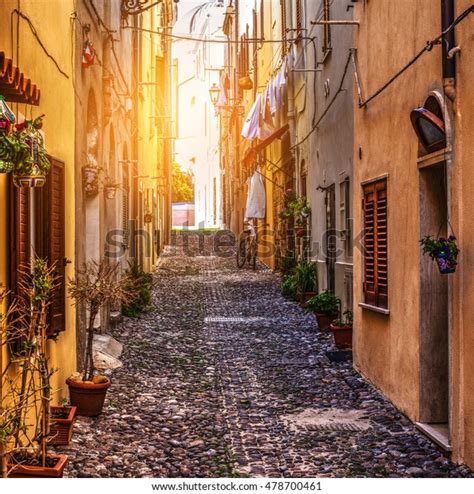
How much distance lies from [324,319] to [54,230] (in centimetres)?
567

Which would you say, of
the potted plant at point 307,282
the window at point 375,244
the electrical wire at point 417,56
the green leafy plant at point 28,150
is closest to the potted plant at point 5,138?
the green leafy plant at point 28,150

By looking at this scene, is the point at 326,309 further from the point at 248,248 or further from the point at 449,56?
the point at 248,248

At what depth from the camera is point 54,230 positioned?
21.6ft

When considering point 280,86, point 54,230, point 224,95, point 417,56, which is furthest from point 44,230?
point 224,95

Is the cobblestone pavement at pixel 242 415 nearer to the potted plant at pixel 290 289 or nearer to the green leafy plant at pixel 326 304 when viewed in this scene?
the green leafy plant at pixel 326 304

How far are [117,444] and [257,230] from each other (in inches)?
742

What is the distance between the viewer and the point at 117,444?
5871 mm

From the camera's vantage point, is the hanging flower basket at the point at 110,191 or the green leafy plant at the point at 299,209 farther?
the green leafy plant at the point at 299,209

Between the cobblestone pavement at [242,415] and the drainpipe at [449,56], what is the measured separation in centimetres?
255

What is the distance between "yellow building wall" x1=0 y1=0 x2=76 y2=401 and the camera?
5008 millimetres

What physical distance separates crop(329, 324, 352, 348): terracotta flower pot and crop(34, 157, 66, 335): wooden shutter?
4040 millimetres

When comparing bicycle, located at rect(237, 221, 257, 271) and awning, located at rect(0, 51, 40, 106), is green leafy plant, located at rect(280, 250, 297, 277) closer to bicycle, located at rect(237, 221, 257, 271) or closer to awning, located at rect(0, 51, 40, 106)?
bicycle, located at rect(237, 221, 257, 271)

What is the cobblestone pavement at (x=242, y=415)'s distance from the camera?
530 cm

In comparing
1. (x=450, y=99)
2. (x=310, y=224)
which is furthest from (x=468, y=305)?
(x=310, y=224)
